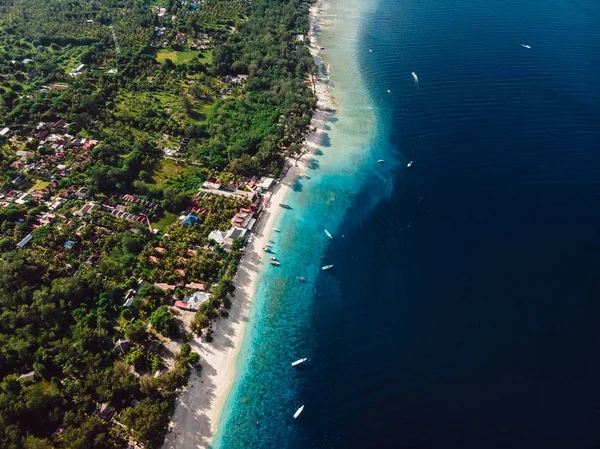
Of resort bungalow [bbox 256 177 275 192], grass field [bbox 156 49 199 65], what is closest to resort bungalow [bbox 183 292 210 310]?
resort bungalow [bbox 256 177 275 192]

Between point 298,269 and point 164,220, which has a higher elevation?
point 164,220

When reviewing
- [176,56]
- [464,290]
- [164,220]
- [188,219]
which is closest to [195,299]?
[188,219]

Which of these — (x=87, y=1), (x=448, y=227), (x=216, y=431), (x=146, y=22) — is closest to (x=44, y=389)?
(x=216, y=431)

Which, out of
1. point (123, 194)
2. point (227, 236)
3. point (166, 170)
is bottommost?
point (227, 236)

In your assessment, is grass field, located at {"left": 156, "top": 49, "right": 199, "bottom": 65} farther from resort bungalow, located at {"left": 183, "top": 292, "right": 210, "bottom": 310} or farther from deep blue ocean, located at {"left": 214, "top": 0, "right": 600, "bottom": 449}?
resort bungalow, located at {"left": 183, "top": 292, "right": 210, "bottom": 310}

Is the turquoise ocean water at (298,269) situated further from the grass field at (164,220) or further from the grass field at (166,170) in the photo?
the grass field at (166,170)

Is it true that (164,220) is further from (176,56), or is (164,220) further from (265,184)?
(176,56)
